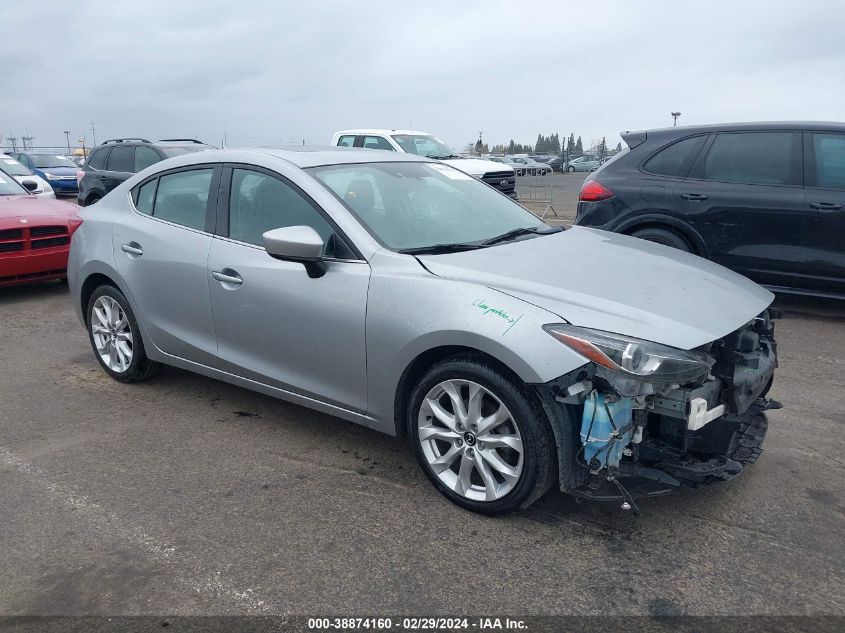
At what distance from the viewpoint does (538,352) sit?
2.95 metres

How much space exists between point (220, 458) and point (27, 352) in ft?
9.81

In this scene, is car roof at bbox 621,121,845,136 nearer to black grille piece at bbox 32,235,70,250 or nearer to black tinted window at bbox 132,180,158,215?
black tinted window at bbox 132,180,158,215

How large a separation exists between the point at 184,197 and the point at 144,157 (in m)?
9.39

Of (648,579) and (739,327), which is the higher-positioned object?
(739,327)

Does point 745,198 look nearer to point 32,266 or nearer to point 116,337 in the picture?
point 116,337

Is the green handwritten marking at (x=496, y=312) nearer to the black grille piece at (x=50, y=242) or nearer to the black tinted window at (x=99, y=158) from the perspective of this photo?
the black grille piece at (x=50, y=242)

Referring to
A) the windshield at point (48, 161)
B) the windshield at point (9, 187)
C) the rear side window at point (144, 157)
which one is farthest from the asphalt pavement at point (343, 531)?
the windshield at point (48, 161)

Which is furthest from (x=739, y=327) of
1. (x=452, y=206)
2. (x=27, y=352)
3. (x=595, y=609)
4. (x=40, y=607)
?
(x=27, y=352)

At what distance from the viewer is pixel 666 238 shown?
269 inches

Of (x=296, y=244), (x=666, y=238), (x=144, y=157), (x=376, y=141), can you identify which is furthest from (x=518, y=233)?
(x=376, y=141)

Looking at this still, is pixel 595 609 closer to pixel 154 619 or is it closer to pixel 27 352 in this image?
pixel 154 619

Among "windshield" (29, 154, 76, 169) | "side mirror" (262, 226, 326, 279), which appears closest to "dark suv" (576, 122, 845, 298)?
"side mirror" (262, 226, 326, 279)

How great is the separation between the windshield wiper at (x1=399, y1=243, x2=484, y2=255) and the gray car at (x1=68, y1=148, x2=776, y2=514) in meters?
0.01

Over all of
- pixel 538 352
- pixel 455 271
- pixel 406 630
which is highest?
pixel 455 271
